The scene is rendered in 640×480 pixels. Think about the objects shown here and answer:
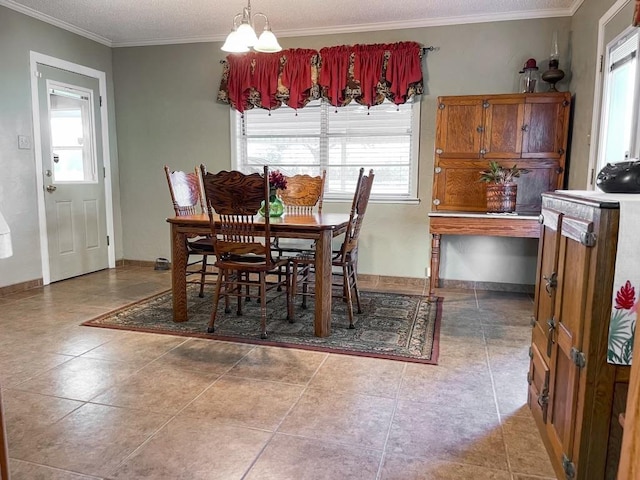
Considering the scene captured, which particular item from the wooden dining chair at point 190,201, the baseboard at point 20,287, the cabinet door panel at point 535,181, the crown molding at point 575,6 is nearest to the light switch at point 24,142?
the baseboard at point 20,287

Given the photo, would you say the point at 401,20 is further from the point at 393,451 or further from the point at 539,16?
the point at 393,451

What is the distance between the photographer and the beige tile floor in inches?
67.6

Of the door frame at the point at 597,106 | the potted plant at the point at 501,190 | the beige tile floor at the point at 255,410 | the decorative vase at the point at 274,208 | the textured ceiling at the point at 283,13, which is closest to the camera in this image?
the beige tile floor at the point at 255,410

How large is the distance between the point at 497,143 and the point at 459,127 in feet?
1.13

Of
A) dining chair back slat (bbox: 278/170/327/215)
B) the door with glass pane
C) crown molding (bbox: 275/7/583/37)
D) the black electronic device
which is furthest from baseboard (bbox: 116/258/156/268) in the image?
the black electronic device

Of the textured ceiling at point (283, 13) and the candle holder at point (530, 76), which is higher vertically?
the textured ceiling at point (283, 13)

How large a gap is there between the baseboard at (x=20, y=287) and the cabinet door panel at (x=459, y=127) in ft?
12.9

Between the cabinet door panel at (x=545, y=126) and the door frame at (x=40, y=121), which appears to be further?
the door frame at (x=40, y=121)

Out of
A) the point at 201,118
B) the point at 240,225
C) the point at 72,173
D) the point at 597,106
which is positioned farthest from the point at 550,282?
the point at 72,173

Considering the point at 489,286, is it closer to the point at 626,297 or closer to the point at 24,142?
the point at 626,297

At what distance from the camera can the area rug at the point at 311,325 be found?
2.88 m

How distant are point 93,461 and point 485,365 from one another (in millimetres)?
2024

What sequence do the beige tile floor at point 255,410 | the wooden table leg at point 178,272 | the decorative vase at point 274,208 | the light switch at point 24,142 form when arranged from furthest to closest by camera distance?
the light switch at point 24,142
the decorative vase at point 274,208
the wooden table leg at point 178,272
the beige tile floor at point 255,410

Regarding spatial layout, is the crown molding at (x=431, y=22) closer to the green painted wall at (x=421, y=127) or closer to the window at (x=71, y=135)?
the green painted wall at (x=421, y=127)
